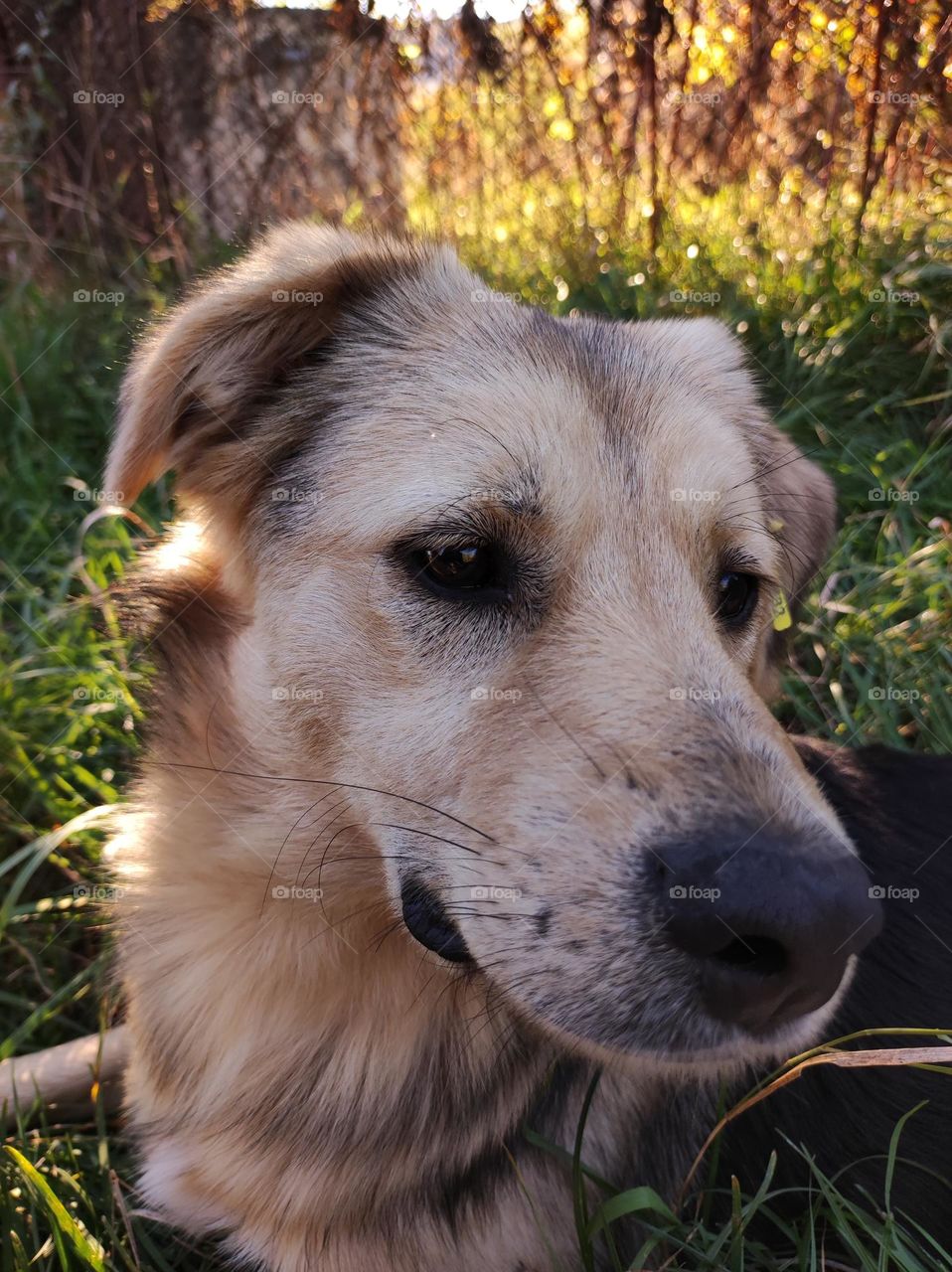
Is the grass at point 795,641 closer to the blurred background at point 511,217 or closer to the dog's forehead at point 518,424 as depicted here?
the blurred background at point 511,217

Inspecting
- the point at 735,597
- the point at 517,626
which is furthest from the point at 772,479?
the point at 517,626

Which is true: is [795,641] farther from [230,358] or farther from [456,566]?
[230,358]

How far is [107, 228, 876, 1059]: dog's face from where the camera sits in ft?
5.13

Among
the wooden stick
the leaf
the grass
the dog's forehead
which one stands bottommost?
the wooden stick

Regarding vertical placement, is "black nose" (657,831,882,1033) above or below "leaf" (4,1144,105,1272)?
above

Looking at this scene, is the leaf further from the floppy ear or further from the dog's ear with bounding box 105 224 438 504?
the floppy ear

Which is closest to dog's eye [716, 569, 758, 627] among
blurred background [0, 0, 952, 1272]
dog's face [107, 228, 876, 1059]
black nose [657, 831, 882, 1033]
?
dog's face [107, 228, 876, 1059]

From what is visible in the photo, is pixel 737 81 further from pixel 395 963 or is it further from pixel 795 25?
pixel 395 963

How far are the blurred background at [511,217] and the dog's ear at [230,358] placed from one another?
4.19ft

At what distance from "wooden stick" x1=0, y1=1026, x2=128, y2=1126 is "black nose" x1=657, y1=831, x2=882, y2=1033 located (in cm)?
173

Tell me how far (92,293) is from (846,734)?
4129mm

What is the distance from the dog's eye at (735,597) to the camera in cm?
220

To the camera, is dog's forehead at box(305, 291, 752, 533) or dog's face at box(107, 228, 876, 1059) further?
dog's forehead at box(305, 291, 752, 533)

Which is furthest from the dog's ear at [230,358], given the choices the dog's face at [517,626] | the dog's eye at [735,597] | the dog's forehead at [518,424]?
the dog's eye at [735,597]
